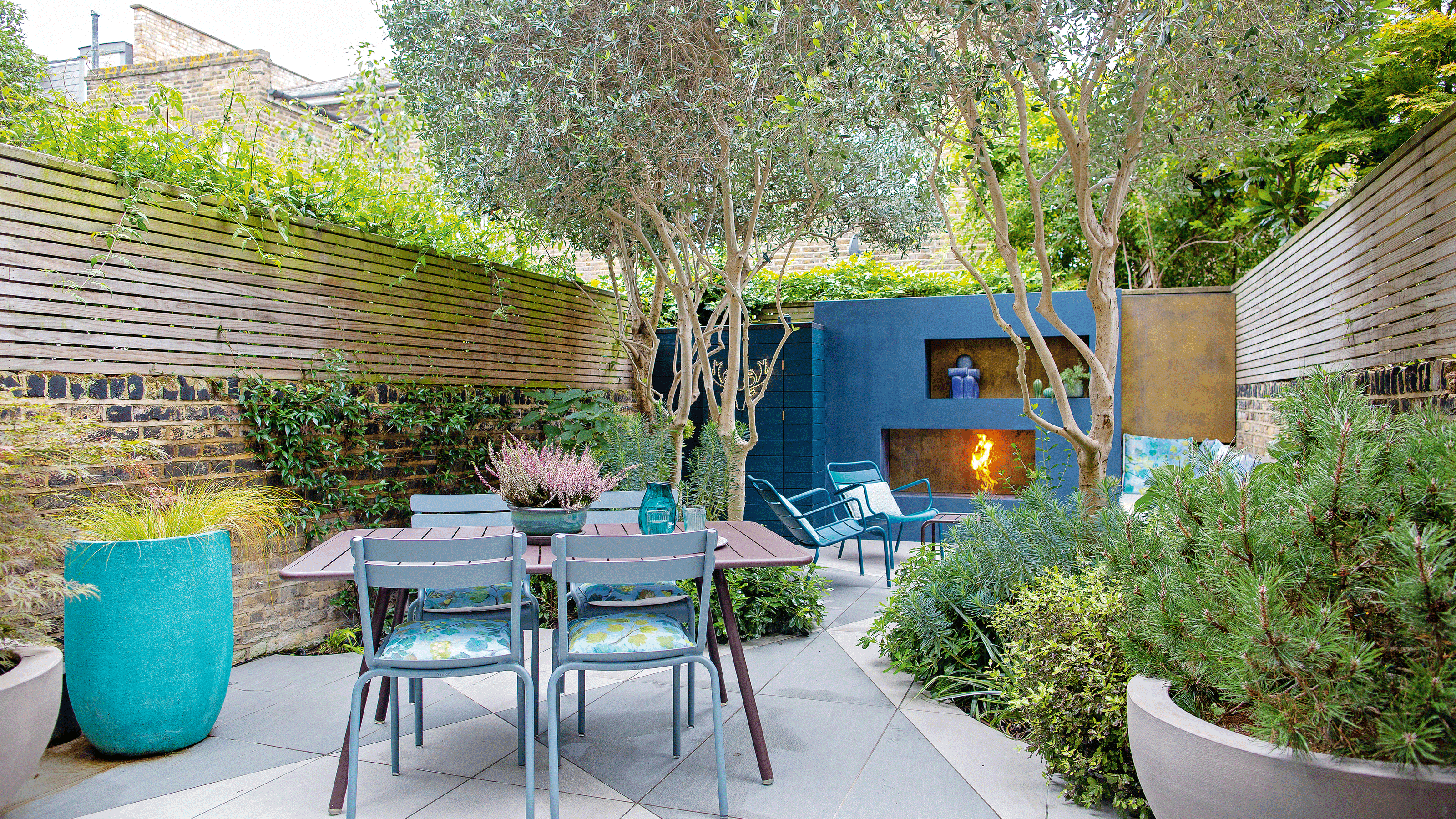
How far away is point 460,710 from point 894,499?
4.37 metres

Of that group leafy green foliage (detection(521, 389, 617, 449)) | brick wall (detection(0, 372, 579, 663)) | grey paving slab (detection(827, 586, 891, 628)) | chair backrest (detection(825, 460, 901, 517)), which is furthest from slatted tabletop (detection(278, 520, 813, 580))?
chair backrest (detection(825, 460, 901, 517))

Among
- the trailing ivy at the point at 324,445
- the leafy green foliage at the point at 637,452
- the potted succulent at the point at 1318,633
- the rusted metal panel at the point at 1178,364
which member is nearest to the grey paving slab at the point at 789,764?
the potted succulent at the point at 1318,633

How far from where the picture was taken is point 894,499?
271 inches

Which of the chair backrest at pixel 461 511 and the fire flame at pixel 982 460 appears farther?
the fire flame at pixel 982 460

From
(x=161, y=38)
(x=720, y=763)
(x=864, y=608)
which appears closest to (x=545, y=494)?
(x=720, y=763)

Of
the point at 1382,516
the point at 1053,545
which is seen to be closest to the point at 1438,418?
the point at 1382,516

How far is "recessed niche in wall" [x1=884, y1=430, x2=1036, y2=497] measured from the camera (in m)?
7.38

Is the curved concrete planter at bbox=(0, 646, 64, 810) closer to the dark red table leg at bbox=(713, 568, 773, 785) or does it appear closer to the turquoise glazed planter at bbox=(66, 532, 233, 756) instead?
the turquoise glazed planter at bbox=(66, 532, 233, 756)

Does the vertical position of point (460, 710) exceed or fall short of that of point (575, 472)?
it falls short

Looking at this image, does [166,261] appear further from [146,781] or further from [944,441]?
[944,441]

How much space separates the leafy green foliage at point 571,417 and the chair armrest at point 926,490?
246cm

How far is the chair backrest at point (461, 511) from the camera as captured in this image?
346 cm

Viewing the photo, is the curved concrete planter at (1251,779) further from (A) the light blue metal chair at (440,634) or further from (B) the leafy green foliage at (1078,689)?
(A) the light blue metal chair at (440,634)

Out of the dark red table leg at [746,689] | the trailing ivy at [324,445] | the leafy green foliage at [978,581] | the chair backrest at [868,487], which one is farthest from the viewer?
the chair backrest at [868,487]
